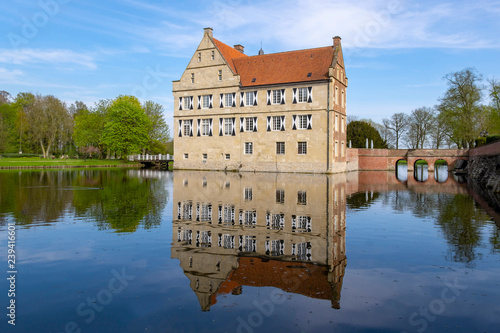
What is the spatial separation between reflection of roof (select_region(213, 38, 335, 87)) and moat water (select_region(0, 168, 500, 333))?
2819cm

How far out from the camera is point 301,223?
36.6 ft

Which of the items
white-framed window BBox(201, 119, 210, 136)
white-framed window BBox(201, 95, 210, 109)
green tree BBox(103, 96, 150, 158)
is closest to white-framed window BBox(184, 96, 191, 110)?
white-framed window BBox(201, 95, 210, 109)

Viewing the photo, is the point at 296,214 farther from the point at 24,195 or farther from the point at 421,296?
the point at 24,195

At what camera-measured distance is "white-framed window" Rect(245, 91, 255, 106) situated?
41.5 m

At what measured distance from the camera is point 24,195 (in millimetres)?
17875

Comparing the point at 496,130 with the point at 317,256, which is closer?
the point at 317,256

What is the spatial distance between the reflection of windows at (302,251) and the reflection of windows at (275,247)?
0.25 meters

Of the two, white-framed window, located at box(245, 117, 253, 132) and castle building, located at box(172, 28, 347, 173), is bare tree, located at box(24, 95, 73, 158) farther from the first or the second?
white-framed window, located at box(245, 117, 253, 132)

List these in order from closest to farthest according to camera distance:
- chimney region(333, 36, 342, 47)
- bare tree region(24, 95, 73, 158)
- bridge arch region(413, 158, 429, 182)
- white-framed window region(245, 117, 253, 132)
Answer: bridge arch region(413, 158, 429, 182)
chimney region(333, 36, 342, 47)
white-framed window region(245, 117, 253, 132)
bare tree region(24, 95, 73, 158)

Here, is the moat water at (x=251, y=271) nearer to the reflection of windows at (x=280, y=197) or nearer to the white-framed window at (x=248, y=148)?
the reflection of windows at (x=280, y=197)

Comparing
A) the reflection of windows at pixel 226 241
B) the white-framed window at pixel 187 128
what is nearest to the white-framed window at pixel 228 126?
the white-framed window at pixel 187 128

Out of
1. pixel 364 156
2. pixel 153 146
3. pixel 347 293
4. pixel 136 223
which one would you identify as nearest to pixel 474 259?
pixel 347 293

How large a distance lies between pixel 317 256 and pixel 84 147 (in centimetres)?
6753

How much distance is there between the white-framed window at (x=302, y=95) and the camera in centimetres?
3881
